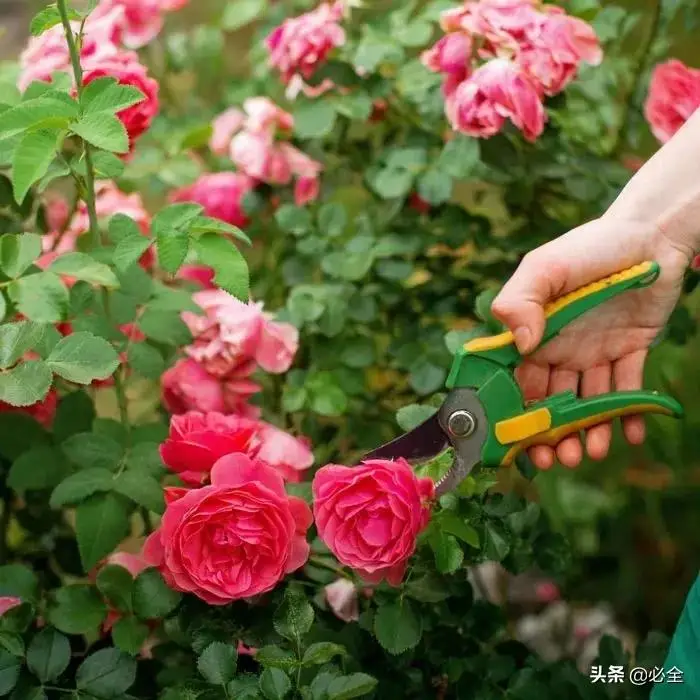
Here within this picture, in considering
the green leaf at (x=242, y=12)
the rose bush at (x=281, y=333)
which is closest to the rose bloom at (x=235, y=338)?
the rose bush at (x=281, y=333)

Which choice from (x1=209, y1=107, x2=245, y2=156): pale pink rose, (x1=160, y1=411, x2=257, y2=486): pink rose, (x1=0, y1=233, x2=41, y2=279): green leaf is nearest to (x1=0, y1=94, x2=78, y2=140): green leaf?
(x1=0, y1=233, x2=41, y2=279): green leaf

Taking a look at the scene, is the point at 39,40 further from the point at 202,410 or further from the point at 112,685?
the point at 112,685

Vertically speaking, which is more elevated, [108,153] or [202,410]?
[108,153]

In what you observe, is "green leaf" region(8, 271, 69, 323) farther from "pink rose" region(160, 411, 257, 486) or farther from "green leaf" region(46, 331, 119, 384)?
"pink rose" region(160, 411, 257, 486)

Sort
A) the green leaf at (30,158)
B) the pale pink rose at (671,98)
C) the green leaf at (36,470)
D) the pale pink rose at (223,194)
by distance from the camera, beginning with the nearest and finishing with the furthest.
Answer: the green leaf at (30,158) < the green leaf at (36,470) < the pale pink rose at (671,98) < the pale pink rose at (223,194)

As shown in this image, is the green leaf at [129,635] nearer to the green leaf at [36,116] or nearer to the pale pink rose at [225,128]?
the green leaf at [36,116]

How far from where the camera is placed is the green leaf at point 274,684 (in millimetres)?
710

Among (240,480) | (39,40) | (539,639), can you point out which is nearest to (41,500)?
(240,480)

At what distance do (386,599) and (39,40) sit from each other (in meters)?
0.68

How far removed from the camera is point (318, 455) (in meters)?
1.19

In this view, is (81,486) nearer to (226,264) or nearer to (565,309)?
(226,264)

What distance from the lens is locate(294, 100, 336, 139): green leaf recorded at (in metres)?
1.13

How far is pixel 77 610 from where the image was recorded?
2.76 ft

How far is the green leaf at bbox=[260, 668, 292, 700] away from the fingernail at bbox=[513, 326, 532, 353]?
0.31 meters
